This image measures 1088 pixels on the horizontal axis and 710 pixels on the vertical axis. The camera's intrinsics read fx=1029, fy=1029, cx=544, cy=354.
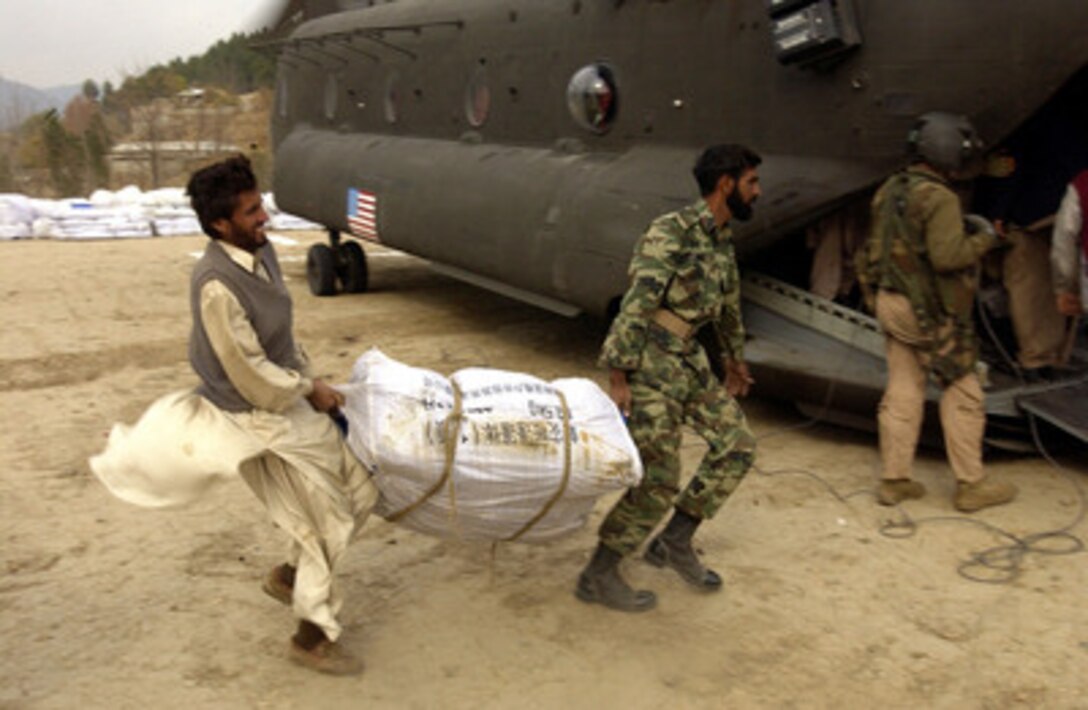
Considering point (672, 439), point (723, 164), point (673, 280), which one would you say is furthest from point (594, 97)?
point (672, 439)

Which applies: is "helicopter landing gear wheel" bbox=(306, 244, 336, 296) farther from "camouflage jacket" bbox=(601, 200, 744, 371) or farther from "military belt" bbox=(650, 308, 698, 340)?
"military belt" bbox=(650, 308, 698, 340)

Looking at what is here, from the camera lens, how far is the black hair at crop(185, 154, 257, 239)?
3.37 metres

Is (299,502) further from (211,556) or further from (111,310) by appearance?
(111,310)

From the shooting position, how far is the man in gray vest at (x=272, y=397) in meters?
3.35

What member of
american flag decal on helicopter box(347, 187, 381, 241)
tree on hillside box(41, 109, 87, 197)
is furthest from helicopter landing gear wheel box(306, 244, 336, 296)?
tree on hillside box(41, 109, 87, 197)

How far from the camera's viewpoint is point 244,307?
11.1 feet

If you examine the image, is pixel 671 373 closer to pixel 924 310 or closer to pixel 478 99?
pixel 924 310

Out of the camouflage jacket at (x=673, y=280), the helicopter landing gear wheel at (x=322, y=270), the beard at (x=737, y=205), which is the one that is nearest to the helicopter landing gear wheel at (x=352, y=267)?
the helicopter landing gear wheel at (x=322, y=270)

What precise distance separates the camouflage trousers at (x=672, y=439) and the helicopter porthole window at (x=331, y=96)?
8247 millimetres

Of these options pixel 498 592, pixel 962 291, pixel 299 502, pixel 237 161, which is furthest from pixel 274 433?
pixel 962 291

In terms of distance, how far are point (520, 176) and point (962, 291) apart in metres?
3.60

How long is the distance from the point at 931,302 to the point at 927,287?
8 centimetres

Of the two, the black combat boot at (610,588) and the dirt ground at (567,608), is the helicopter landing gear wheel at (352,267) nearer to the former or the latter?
the dirt ground at (567,608)

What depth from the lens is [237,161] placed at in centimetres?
340
